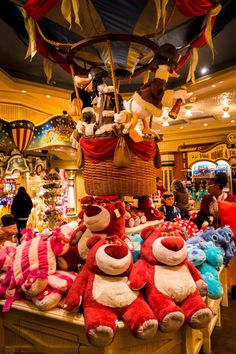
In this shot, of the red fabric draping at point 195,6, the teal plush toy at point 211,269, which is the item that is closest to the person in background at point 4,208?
the teal plush toy at point 211,269

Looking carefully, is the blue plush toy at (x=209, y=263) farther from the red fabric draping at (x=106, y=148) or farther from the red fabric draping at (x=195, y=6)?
the red fabric draping at (x=195, y=6)

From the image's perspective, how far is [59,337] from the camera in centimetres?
127

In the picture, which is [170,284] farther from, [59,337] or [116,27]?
[116,27]

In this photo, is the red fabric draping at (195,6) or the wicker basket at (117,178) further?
the wicker basket at (117,178)

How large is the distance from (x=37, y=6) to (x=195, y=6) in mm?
603

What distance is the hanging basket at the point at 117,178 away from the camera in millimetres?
1241

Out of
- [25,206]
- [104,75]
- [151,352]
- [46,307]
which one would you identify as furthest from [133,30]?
[25,206]

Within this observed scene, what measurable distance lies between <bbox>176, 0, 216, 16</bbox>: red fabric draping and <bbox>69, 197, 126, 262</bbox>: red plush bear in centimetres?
97

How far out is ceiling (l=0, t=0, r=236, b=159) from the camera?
143cm

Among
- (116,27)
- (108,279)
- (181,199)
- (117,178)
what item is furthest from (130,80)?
(181,199)

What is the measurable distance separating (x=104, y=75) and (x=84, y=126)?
0.32 metres

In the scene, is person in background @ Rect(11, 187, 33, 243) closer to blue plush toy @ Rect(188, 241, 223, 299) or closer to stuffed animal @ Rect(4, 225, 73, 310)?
stuffed animal @ Rect(4, 225, 73, 310)

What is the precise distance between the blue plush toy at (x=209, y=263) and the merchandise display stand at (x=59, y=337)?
28cm

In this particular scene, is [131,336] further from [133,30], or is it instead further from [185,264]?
[133,30]
